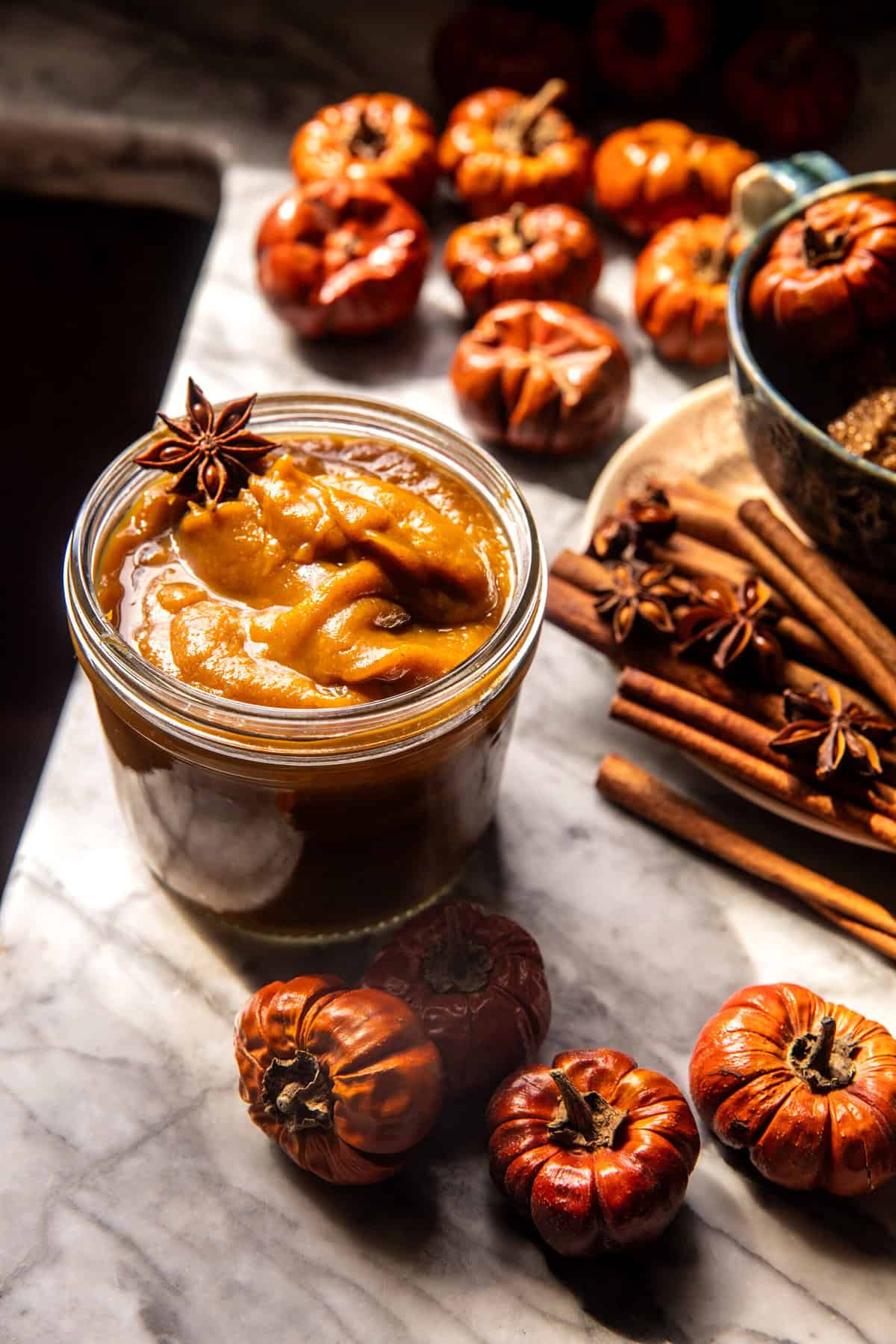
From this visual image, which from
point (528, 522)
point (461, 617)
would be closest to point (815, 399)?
point (528, 522)

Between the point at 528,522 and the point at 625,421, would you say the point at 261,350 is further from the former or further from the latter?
the point at 528,522

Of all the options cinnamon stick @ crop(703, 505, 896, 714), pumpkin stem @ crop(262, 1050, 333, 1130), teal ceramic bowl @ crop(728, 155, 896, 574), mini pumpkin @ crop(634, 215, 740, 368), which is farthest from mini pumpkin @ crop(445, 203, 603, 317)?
pumpkin stem @ crop(262, 1050, 333, 1130)

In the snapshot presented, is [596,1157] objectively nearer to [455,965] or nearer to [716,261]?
[455,965]

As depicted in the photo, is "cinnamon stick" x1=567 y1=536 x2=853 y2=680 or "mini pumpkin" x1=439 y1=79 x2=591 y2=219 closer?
"cinnamon stick" x1=567 y1=536 x2=853 y2=680

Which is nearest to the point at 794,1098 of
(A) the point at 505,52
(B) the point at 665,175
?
(B) the point at 665,175

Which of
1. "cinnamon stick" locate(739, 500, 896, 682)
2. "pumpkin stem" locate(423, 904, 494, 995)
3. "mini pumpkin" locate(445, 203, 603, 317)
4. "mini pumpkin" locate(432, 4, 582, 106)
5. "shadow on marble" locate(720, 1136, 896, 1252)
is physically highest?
"mini pumpkin" locate(432, 4, 582, 106)

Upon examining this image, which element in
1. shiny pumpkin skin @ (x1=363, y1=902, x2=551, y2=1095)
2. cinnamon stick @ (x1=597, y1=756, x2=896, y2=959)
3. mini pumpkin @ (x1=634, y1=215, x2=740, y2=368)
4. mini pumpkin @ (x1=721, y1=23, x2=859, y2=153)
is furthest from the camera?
mini pumpkin @ (x1=721, y1=23, x2=859, y2=153)

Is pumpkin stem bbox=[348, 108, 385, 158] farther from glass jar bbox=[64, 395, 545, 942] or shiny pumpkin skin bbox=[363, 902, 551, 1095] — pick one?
shiny pumpkin skin bbox=[363, 902, 551, 1095]
